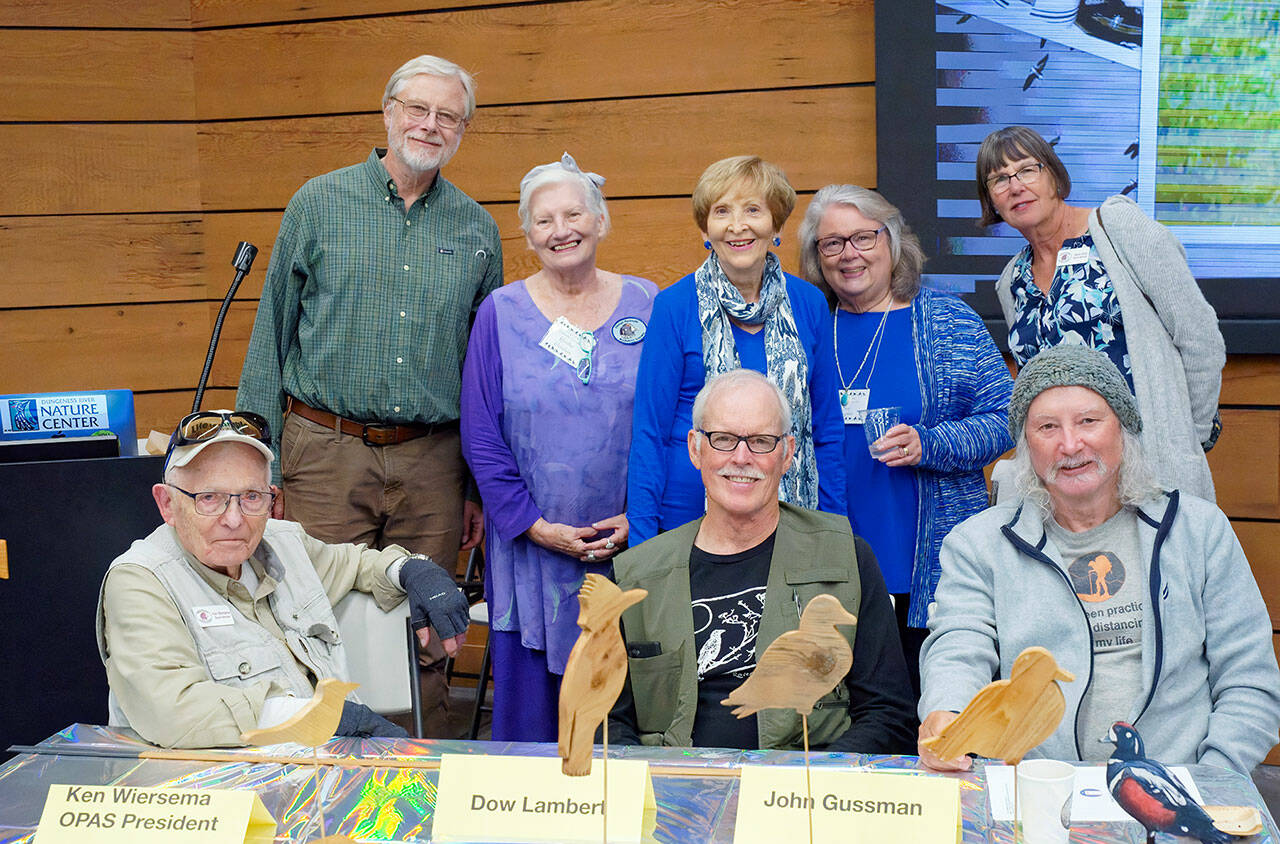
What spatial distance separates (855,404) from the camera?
100 inches

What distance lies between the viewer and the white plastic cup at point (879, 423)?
2.40 metres

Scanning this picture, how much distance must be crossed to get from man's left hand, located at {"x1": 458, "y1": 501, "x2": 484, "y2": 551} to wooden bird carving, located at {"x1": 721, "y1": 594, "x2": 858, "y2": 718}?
1996 millimetres

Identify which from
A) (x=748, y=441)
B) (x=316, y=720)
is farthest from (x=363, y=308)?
(x=316, y=720)

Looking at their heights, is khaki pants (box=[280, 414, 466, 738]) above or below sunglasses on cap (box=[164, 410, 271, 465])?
below

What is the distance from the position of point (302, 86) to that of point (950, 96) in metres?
2.08

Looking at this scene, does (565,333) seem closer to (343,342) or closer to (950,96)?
(343,342)

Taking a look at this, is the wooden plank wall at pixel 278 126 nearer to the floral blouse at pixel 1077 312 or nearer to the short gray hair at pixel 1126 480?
the floral blouse at pixel 1077 312

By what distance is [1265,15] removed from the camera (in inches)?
116

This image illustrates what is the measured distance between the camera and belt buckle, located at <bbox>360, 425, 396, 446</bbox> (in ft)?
9.07

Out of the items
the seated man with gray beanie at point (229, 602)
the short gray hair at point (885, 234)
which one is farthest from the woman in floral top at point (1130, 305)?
the seated man with gray beanie at point (229, 602)

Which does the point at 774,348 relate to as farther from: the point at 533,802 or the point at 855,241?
the point at 533,802

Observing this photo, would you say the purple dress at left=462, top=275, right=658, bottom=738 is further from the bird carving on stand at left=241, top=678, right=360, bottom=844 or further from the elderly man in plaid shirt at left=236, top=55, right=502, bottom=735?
the bird carving on stand at left=241, top=678, right=360, bottom=844

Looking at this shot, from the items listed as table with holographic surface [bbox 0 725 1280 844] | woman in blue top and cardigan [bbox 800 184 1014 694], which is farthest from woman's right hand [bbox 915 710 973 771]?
woman in blue top and cardigan [bbox 800 184 1014 694]

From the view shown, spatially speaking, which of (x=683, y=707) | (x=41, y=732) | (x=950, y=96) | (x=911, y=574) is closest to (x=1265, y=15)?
(x=950, y=96)
